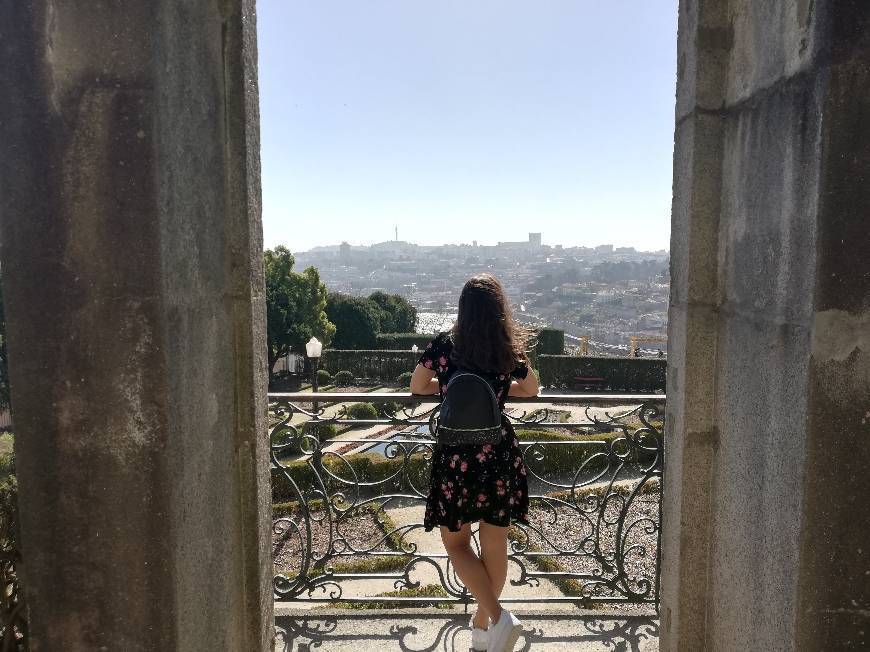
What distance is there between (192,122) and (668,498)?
212 cm

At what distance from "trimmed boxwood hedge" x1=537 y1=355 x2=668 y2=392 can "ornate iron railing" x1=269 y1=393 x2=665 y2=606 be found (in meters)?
7.98

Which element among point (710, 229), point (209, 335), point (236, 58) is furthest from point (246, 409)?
point (710, 229)

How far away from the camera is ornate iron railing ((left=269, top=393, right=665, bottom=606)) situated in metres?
3.48

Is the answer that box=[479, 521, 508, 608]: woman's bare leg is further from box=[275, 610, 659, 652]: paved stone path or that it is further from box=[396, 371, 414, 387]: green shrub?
box=[396, 371, 414, 387]: green shrub

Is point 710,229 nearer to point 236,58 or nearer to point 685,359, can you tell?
point 685,359

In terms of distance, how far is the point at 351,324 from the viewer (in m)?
37.3

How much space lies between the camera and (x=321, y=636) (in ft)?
10.2

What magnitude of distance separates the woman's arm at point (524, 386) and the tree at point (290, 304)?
27.2 meters

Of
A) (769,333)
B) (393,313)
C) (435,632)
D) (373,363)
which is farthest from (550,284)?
(769,333)

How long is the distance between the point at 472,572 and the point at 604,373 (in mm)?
24078

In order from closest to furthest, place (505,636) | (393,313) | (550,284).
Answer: (505,636), (393,313), (550,284)

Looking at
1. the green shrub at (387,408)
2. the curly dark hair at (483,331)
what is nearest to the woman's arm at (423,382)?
the curly dark hair at (483,331)

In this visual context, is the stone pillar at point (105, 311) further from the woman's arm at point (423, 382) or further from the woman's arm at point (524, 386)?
the woman's arm at point (524, 386)

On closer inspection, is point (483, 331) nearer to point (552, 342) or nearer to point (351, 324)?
point (552, 342)
